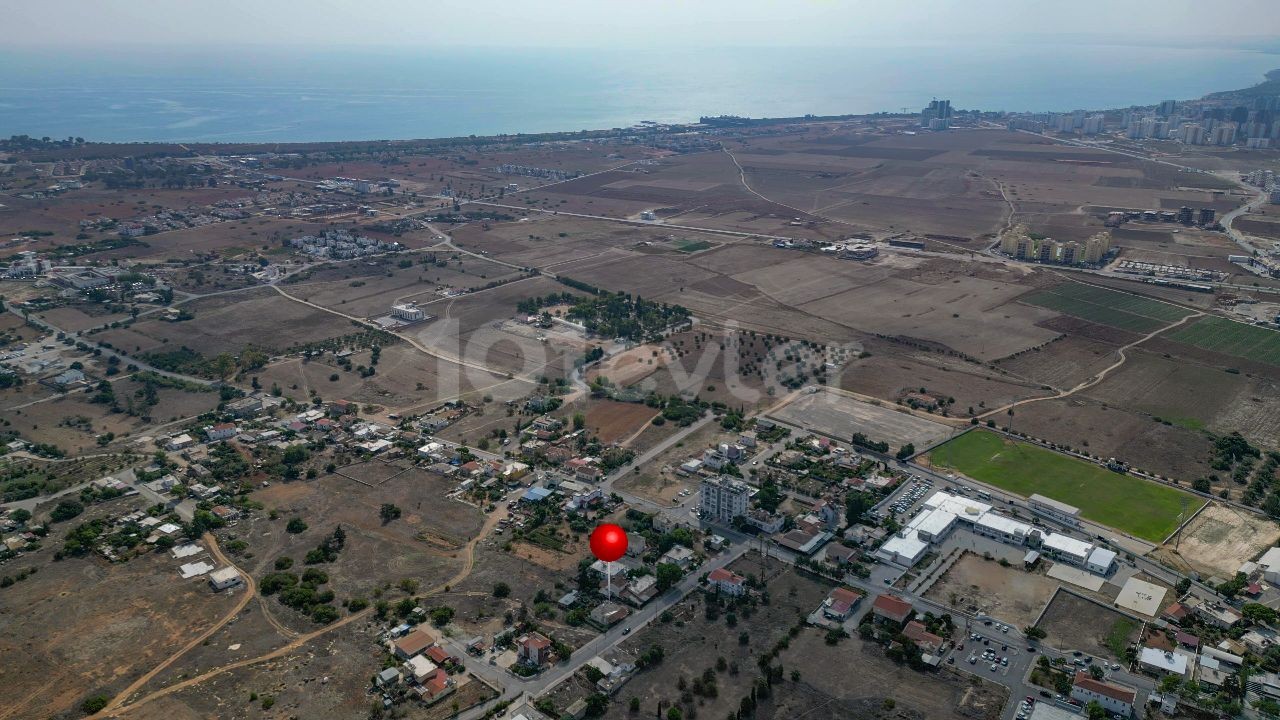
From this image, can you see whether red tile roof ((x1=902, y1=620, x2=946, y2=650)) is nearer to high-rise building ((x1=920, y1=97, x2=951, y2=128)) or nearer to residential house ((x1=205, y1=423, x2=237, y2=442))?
residential house ((x1=205, y1=423, x2=237, y2=442))

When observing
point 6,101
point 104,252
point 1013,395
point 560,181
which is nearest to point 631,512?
point 1013,395

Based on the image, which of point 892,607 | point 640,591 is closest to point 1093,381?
point 892,607

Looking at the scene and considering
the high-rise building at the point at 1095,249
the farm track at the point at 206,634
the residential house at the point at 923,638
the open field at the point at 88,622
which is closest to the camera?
the farm track at the point at 206,634

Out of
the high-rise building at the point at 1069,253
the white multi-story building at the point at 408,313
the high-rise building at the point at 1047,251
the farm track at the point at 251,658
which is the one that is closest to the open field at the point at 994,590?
the farm track at the point at 251,658

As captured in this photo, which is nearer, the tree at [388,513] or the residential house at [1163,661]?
the residential house at [1163,661]

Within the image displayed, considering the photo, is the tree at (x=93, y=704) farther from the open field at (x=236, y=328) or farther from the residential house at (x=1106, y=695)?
the open field at (x=236, y=328)

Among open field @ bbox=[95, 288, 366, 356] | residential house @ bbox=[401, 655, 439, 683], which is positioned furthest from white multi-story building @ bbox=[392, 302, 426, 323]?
residential house @ bbox=[401, 655, 439, 683]

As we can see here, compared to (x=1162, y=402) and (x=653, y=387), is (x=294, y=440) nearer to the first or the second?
(x=653, y=387)
